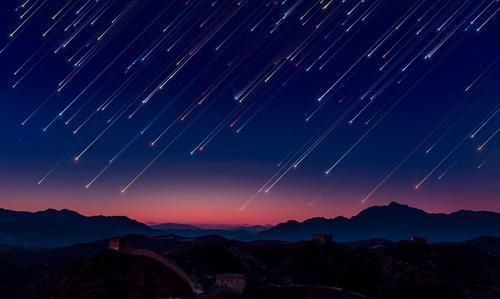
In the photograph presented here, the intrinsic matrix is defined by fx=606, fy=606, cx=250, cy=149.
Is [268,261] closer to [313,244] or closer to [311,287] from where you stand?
[313,244]

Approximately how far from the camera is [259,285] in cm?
9650

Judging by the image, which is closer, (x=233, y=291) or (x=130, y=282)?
(x=233, y=291)

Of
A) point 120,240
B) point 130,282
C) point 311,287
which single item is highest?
point 120,240

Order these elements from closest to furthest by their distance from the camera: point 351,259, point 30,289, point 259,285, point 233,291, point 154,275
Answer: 1. point 233,291
2. point 259,285
3. point 154,275
4. point 351,259
5. point 30,289

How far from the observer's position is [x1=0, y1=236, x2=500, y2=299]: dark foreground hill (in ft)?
332

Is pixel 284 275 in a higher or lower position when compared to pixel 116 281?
lower

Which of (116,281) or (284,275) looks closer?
(116,281)

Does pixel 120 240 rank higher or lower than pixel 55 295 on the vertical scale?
higher

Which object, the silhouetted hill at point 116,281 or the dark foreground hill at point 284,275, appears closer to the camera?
the dark foreground hill at point 284,275

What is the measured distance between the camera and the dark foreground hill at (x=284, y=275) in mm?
101312

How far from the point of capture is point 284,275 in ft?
380

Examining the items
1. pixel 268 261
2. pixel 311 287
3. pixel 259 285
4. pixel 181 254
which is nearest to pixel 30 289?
pixel 181 254

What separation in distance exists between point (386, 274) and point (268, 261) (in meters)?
24.3

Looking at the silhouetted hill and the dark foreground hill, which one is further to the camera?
the silhouetted hill
